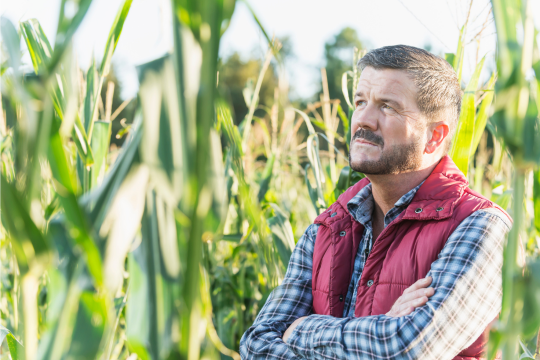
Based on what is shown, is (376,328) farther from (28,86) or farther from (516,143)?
(28,86)

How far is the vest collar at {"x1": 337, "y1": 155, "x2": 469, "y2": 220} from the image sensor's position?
3.91 feet

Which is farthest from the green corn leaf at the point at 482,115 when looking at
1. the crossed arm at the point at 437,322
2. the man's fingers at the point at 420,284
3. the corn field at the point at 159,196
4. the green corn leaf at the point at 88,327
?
the green corn leaf at the point at 88,327

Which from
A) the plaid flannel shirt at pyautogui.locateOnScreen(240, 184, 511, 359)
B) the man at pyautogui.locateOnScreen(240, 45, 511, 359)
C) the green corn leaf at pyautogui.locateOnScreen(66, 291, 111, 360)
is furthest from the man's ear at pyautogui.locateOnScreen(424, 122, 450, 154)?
the green corn leaf at pyautogui.locateOnScreen(66, 291, 111, 360)

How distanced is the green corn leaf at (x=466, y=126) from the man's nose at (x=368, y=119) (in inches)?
10.8

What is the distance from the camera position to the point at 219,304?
7.30ft

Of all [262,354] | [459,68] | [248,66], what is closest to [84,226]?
[262,354]

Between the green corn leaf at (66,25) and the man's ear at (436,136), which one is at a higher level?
the green corn leaf at (66,25)

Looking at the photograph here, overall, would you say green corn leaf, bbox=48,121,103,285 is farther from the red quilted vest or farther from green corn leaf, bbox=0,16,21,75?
the red quilted vest

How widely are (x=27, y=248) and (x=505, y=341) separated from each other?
16.2 inches

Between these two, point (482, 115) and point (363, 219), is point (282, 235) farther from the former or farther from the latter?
point (482, 115)

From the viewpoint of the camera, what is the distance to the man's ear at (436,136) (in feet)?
4.76

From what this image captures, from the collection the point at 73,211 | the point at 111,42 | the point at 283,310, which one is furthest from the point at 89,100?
the point at 73,211

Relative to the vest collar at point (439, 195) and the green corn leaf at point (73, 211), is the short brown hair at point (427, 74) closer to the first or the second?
the vest collar at point (439, 195)

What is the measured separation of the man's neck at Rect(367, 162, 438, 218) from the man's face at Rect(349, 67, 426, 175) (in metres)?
0.03
